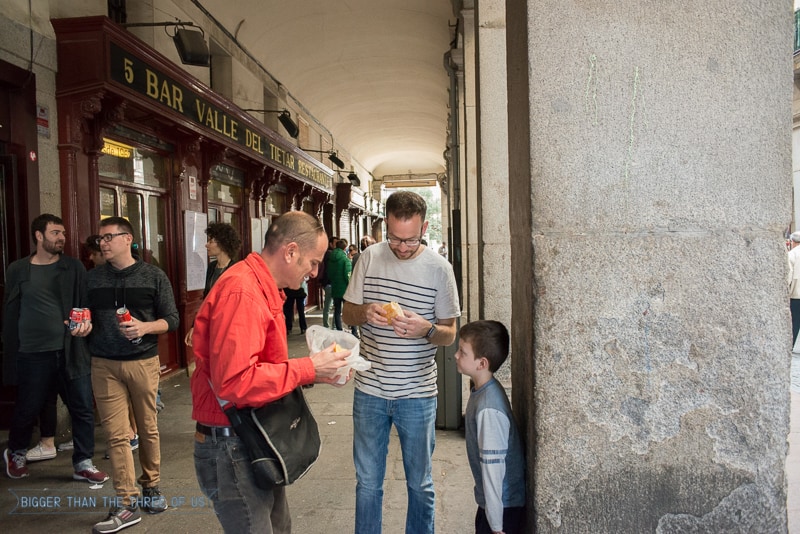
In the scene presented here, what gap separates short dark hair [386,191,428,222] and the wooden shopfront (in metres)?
3.98

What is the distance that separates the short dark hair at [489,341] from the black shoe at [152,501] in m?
2.54

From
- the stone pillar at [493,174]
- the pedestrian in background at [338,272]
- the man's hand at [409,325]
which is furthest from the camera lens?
the pedestrian in background at [338,272]

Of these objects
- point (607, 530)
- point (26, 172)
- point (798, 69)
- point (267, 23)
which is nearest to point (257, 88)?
point (267, 23)

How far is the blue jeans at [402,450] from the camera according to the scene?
2.72 meters

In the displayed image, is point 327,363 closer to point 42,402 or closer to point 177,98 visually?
point 42,402

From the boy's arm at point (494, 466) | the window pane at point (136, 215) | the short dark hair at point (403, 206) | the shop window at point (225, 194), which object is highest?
the shop window at point (225, 194)

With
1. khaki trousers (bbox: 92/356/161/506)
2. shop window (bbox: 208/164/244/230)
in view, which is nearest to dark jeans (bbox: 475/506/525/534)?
khaki trousers (bbox: 92/356/161/506)

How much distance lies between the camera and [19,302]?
434 cm

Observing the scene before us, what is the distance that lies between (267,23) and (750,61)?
378 inches

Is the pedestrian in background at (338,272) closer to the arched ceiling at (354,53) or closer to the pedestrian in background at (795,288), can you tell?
the arched ceiling at (354,53)

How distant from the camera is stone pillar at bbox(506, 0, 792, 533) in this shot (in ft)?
5.83

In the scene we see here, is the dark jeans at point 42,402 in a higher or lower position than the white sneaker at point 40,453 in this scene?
higher

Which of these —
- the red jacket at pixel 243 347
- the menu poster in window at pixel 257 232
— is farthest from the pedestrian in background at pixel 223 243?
the menu poster in window at pixel 257 232

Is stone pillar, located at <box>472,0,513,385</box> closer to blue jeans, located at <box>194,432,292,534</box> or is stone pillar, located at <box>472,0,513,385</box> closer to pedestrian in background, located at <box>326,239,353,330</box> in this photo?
blue jeans, located at <box>194,432,292,534</box>
